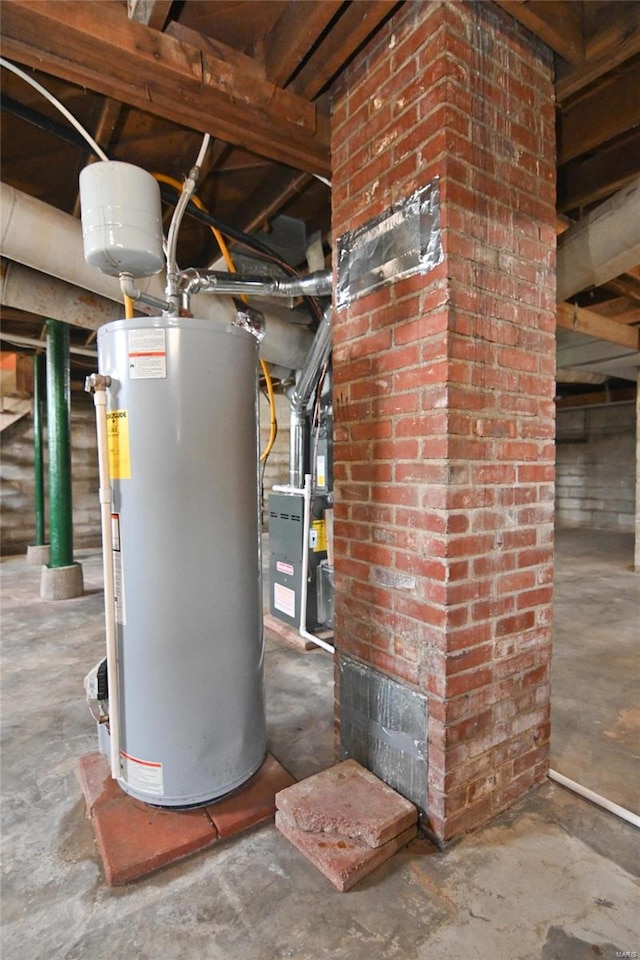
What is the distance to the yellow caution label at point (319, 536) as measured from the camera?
3109 mm

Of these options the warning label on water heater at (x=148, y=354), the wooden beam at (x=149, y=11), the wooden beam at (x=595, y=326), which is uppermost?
the wooden beam at (x=149, y=11)

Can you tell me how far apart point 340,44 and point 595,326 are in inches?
133

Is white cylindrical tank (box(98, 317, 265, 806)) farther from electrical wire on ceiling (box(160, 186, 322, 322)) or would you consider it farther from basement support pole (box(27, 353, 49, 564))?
basement support pole (box(27, 353, 49, 564))

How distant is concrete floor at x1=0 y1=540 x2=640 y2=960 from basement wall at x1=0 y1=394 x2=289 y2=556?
184 inches

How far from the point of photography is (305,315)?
376cm

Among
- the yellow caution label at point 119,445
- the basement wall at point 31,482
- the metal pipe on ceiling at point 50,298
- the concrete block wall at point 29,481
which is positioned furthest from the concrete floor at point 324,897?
the concrete block wall at point 29,481

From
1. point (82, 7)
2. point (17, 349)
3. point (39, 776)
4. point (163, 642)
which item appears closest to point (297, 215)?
point (82, 7)

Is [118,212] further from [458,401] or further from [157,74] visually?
[458,401]

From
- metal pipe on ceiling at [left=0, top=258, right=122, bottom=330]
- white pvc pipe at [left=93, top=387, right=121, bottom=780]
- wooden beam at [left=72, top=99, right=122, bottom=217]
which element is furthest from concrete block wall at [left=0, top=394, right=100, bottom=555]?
white pvc pipe at [left=93, top=387, right=121, bottom=780]

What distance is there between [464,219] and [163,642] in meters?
1.51

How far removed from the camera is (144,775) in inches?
59.5

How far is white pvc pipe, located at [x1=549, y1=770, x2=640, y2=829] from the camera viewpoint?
149 centimetres

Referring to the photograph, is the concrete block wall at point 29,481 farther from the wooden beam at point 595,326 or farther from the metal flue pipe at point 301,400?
the wooden beam at point 595,326

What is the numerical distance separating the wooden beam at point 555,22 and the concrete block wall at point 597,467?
824cm
